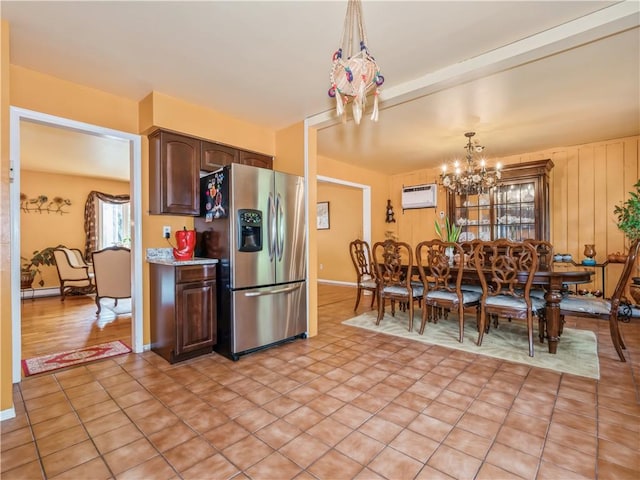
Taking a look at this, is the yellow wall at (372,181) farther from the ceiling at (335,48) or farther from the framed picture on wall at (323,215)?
the ceiling at (335,48)

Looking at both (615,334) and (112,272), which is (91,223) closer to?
(112,272)

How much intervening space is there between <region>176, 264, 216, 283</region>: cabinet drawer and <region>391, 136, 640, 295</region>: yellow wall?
516 cm

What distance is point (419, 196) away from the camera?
20.6 ft

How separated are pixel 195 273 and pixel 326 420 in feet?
5.68

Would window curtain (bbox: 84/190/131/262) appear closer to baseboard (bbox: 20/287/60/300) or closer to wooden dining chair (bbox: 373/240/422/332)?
baseboard (bbox: 20/287/60/300)

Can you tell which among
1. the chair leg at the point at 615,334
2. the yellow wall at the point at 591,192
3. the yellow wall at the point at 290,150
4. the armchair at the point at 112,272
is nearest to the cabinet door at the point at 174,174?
the yellow wall at the point at 290,150

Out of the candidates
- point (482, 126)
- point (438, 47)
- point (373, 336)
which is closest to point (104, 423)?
point (373, 336)

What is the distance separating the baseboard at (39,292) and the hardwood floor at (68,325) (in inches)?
7.9

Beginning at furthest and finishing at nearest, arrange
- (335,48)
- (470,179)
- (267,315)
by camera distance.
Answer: (470,179) → (267,315) → (335,48)

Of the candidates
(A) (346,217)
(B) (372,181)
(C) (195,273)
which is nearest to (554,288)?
(C) (195,273)

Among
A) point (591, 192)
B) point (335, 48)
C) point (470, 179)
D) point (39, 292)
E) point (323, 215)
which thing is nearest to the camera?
point (335, 48)

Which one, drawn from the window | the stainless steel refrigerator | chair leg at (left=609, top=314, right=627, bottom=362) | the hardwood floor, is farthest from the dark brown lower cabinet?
the window

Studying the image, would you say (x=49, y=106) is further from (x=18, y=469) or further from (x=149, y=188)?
(x=18, y=469)

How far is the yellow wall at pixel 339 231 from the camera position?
23.8 feet
